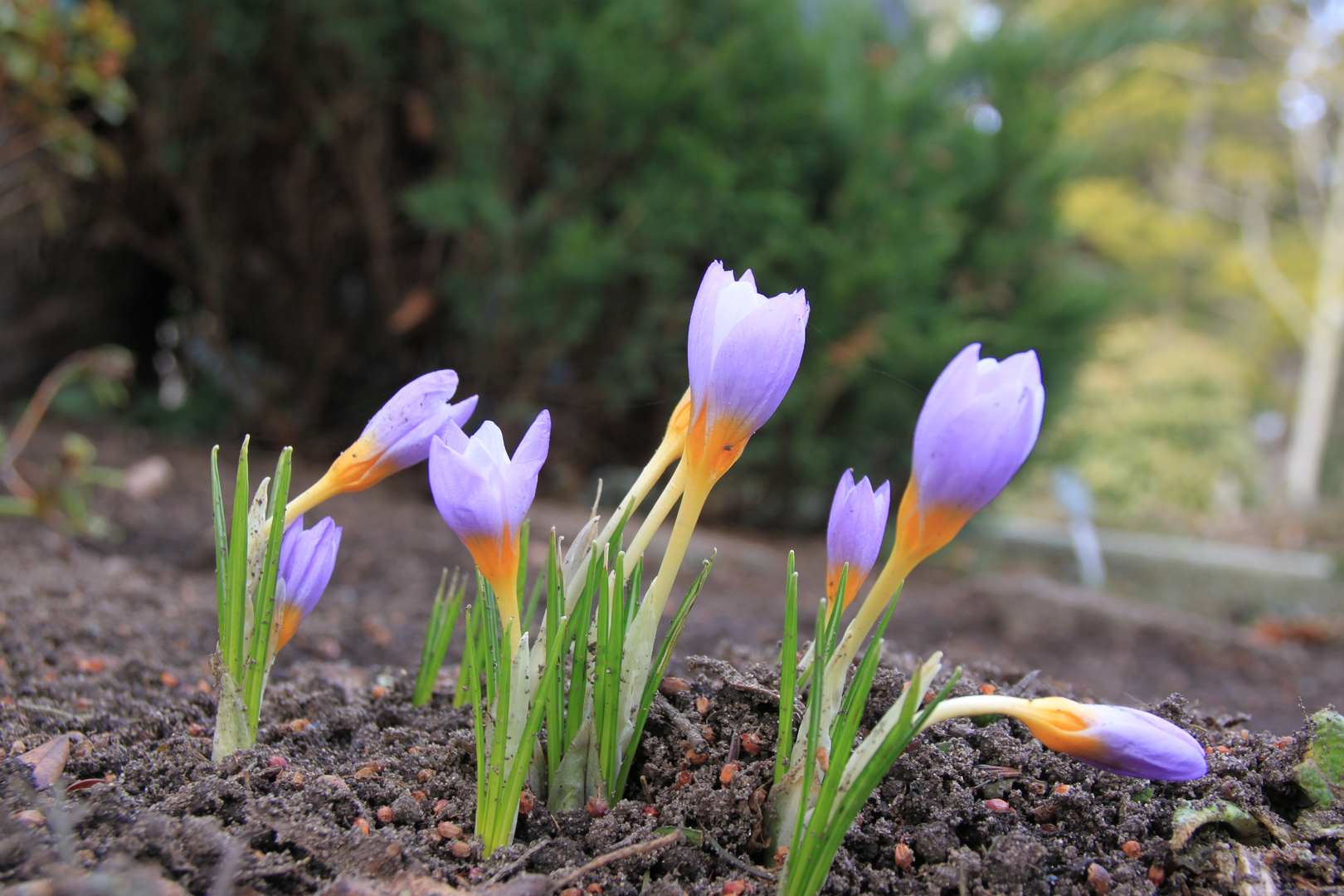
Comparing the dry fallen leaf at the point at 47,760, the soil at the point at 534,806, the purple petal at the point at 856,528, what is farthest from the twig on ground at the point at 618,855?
the dry fallen leaf at the point at 47,760

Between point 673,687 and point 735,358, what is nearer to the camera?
point 735,358

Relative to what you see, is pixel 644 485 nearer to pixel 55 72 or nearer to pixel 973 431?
pixel 973 431

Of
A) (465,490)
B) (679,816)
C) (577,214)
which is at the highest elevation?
(577,214)

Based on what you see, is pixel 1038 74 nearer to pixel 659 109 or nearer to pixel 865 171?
pixel 865 171

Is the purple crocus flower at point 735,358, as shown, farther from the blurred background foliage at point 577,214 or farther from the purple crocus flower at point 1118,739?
the blurred background foliage at point 577,214

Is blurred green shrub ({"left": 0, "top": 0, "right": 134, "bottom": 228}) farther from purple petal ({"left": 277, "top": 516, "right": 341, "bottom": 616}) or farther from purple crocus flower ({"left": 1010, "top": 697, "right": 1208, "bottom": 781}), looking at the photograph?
purple crocus flower ({"left": 1010, "top": 697, "right": 1208, "bottom": 781})

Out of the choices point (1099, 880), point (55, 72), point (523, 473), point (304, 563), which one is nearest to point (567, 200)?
point (55, 72)
